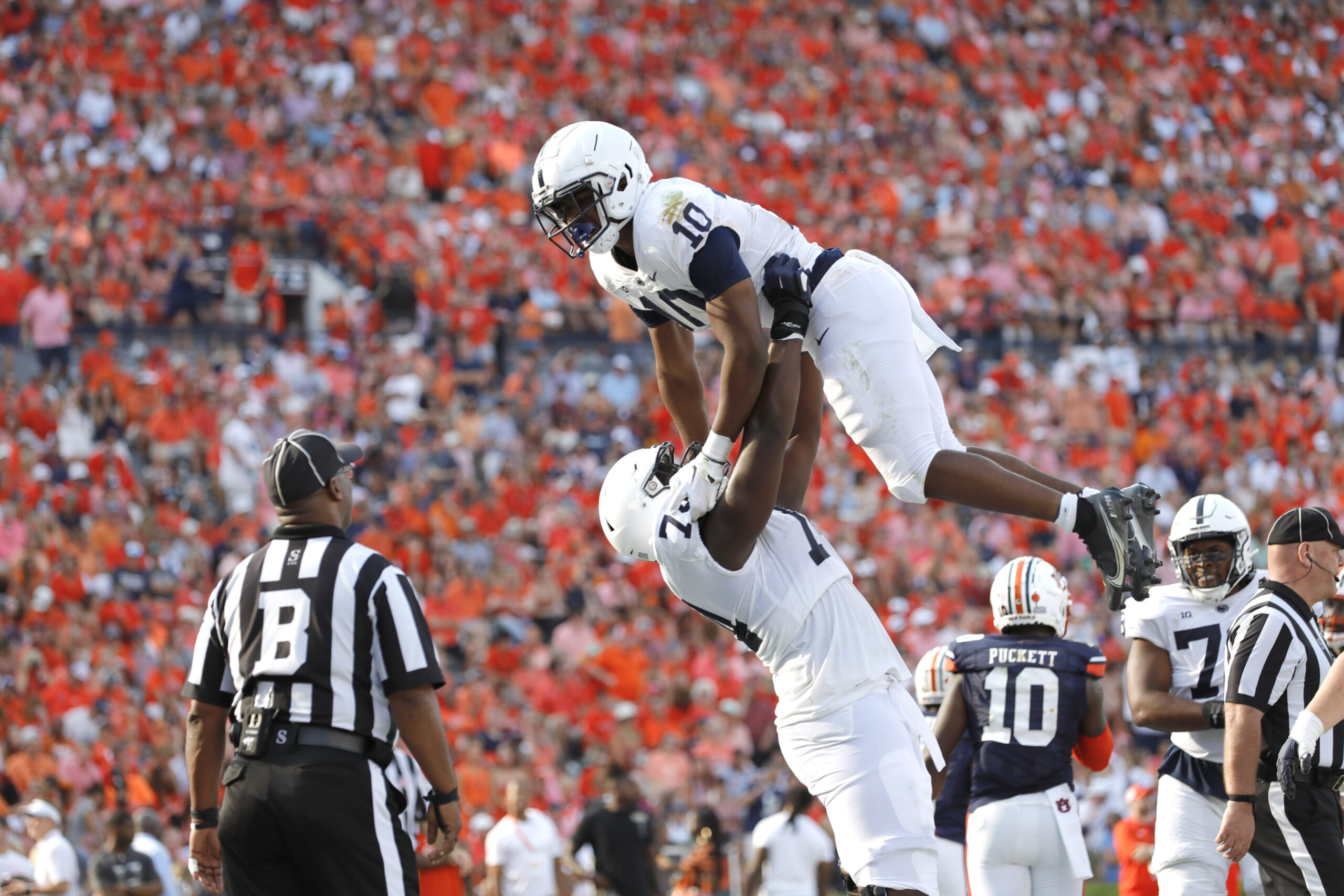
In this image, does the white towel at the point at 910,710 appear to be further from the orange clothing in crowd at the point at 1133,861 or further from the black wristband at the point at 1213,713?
the orange clothing in crowd at the point at 1133,861

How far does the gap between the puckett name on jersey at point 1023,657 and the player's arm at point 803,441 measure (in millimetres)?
1480

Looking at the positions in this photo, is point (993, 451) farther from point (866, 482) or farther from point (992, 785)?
point (866, 482)

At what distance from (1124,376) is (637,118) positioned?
6.64m

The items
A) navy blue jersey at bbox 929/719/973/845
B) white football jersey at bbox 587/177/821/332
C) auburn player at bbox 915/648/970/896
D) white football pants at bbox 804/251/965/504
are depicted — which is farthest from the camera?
auburn player at bbox 915/648/970/896

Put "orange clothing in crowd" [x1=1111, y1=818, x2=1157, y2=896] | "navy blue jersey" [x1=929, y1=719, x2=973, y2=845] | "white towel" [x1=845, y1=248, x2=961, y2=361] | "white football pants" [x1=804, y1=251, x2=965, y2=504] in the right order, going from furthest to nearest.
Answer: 1. "orange clothing in crowd" [x1=1111, y1=818, x2=1157, y2=896]
2. "navy blue jersey" [x1=929, y1=719, x2=973, y2=845]
3. "white towel" [x1=845, y1=248, x2=961, y2=361]
4. "white football pants" [x1=804, y1=251, x2=965, y2=504]

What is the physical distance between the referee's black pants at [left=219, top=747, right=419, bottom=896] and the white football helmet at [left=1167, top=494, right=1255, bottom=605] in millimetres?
3079

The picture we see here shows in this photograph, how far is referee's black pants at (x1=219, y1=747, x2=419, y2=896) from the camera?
14.7 feet

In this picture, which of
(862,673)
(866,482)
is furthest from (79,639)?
(862,673)

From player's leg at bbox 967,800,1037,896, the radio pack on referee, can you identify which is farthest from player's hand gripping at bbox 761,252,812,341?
player's leg at bbox 967,800,1037,896

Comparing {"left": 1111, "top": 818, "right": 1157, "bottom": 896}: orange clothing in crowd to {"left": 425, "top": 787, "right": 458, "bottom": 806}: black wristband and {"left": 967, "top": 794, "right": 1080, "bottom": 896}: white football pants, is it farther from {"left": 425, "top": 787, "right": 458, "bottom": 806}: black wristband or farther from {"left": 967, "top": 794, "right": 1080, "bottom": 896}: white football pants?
{"left": 425, "top": 787, "right": 458, "bottom": 806}: black wristband

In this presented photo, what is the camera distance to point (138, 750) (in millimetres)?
10828

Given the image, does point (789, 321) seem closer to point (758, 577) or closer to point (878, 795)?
point (758, 577)

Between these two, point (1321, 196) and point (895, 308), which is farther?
point (1321, 196)

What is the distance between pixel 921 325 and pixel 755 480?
126 centimetres
